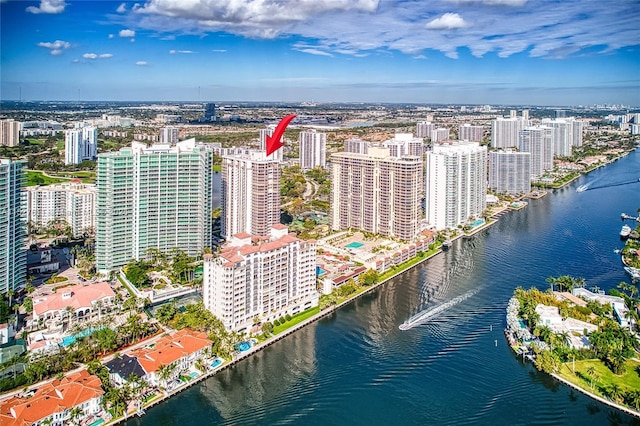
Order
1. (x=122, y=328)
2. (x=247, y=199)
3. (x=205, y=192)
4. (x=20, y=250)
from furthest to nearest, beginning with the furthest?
(x=247, y=199), (x=205, y=192), (x=20, y=250), (x=122, y=328)

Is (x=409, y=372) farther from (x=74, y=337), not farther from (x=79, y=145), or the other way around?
(x=79, y=145)

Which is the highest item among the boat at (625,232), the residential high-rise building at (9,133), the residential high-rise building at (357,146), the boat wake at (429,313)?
the residential high-rise building at (9,133)

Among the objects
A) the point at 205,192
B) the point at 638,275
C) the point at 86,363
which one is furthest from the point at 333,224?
the point at 86,363

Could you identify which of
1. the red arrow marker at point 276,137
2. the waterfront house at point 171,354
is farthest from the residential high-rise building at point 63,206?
the waterfront house at point 171,354

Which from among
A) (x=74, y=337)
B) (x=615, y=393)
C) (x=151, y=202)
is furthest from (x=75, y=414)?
(x=615, y=393)

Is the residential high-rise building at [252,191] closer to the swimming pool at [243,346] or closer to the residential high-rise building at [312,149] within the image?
the swimming pool at [243,346]

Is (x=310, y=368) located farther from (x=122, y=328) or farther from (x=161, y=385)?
(x=122, y=328)
